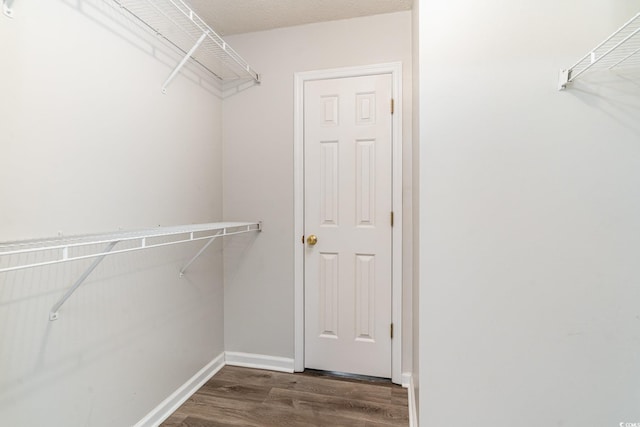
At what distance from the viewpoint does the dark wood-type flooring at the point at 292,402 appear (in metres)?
1.70

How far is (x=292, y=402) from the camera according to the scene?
73.2 inches

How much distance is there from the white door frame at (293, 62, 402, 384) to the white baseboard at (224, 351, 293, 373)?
0.08 metres

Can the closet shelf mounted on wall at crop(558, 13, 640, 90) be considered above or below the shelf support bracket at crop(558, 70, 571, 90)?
above

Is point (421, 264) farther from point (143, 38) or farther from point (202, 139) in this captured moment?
point (143, 38)

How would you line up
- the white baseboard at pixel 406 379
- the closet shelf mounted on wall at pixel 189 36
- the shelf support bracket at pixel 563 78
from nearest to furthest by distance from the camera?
1. the shelf support bracket at pixel 563 78
2. the closet shelf mounted on wall at pixel 189 36
3. the white baseboard at pixel 406 379

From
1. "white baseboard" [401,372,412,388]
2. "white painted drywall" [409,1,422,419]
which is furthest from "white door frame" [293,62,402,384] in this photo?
"white painted drywall" [409,1,422,419]

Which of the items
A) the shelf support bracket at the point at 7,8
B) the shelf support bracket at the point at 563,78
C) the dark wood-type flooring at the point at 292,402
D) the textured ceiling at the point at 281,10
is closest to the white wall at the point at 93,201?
the shelf support bracket at the point at 7,8

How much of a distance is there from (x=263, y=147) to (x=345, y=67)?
0.82 metres

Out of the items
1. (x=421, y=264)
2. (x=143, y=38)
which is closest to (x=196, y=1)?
(x=143, y=38)

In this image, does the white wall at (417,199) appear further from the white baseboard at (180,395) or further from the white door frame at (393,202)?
the white baseboard at (180,395)

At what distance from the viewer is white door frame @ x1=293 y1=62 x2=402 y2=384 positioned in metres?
2.03

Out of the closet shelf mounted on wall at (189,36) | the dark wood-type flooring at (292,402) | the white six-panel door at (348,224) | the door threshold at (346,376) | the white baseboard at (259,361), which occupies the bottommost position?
the dark wood-type flooring at (292,402)

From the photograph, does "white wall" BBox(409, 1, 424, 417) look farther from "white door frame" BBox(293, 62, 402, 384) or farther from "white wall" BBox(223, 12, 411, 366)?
"white wall" BBox(223, 12, 411, 366)

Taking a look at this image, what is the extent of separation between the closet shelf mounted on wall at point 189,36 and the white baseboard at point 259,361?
1.93 metres
